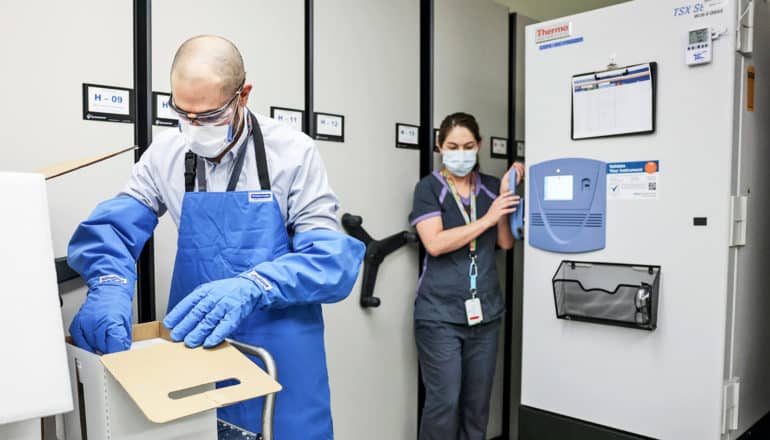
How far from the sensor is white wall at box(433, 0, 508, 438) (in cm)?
271

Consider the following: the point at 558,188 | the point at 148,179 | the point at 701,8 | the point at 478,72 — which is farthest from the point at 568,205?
the point at 148,179

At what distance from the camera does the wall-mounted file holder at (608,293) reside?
1.92 m

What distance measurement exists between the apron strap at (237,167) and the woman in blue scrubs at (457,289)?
1.12 meters

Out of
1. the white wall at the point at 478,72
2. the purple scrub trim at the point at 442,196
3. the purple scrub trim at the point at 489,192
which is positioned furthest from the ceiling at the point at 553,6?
the purple scrub trim at the point at 442,196

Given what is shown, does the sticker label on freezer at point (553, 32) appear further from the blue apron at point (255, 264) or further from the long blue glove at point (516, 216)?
the blue apron at point (255, 264)

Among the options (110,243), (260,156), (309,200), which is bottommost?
(110,243)

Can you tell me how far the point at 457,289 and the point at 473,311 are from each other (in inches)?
4.4

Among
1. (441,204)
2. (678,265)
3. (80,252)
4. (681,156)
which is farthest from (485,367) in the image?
(80,252)

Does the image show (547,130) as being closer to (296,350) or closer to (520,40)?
(520,40)

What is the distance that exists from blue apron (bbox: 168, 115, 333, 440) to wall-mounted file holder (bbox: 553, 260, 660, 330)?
1063 mm

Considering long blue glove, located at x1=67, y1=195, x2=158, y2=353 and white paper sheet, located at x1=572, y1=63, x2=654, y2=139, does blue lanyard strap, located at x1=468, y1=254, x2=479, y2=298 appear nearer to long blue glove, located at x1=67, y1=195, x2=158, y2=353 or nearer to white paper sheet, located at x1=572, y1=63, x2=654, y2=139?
white paper sheet, located at x1=572, y1=63, x2=654, y2=139

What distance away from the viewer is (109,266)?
1.38 m

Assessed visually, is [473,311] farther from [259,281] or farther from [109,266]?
[109,266]

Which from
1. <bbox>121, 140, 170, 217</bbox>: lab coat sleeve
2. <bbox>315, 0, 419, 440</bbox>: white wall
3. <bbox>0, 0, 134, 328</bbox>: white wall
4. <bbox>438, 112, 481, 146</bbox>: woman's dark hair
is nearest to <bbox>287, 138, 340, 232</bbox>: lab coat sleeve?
<bbox>121, 140, 170, 217</bbox>: lab coat sleeve
